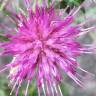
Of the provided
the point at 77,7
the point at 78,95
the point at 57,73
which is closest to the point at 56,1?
the point at 77,7

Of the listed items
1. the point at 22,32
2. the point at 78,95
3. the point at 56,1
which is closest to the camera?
the point at 22,32

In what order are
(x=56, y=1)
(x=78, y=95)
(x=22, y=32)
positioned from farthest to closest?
(x=78, y=95) → (x=56, y=1) → (x=22, y=32)

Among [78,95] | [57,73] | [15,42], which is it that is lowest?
[78,95]

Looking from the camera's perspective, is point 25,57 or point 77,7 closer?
point 25,57

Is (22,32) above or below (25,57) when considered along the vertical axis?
above

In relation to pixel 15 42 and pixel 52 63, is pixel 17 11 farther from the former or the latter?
pixel 52 63

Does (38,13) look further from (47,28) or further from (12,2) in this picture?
(12,2)
